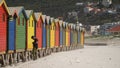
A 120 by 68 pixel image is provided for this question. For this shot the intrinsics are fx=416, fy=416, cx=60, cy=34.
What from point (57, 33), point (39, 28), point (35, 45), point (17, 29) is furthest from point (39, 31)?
point (57, 33)

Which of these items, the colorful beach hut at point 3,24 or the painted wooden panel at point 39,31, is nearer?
the colorful beach hut at point 3,24

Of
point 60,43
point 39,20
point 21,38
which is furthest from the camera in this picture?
point 60,43

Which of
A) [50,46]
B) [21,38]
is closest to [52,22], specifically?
[50,46]

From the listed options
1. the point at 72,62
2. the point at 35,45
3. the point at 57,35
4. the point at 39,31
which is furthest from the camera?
the point at 57,35

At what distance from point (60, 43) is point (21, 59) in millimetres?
16940

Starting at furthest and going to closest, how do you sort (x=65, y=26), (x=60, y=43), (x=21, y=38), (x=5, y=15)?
(x=65, y=26), (x=60, y=43), (x=21, y=38), (x=5, y=15)

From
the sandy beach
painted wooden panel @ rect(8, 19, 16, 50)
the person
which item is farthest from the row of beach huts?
the sandy beach

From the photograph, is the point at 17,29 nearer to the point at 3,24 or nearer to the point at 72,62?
the point at 3,24

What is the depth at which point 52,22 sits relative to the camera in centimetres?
4250

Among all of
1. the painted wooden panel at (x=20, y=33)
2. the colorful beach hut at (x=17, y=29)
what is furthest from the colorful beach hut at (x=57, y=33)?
the painted wooden panel at (x=20, y=33)

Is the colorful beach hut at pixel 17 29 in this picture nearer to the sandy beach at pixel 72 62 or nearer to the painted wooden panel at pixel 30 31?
the painted wooden panel at pixel 30 31

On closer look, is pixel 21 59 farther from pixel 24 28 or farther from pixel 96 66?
pixel 96 66

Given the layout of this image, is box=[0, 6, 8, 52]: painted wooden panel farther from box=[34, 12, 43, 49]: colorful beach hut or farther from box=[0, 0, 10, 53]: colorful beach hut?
box=[34, 12, 43, 49]: colorful beach hut

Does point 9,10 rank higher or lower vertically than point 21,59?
higher
